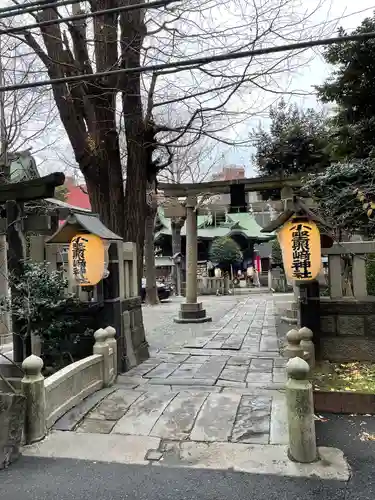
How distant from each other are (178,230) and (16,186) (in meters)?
21.4

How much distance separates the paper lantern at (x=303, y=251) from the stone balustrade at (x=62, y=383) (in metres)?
2.80

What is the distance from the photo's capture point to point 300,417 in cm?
361

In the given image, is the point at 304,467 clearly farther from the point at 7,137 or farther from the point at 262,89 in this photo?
the point at 7,137

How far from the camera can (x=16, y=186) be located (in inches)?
237

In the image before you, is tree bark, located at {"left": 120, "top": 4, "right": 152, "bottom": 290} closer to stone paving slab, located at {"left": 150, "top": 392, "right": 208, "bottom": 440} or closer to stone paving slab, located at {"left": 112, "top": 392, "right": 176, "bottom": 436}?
stone paving slab, located at {"left": 112, "top": 392, "right": 176, "bottom": 436}

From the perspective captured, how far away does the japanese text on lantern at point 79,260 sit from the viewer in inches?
228

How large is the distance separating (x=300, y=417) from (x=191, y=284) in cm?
937

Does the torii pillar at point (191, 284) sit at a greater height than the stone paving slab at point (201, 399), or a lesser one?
greater

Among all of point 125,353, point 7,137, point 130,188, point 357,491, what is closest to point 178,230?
point 7,137

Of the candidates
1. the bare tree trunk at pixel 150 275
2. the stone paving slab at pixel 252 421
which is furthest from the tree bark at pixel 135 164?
the bare tree trunk at pixel 150 275

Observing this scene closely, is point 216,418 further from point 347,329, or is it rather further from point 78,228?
point 78,228

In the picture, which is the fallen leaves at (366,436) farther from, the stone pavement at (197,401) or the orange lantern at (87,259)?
the orange lantern at (87,259)

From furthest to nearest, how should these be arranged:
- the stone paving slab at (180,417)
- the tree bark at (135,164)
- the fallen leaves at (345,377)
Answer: the tree bark at (135,164) → the fallen leaves at (345,377) → the stone paving slab at (180,417)

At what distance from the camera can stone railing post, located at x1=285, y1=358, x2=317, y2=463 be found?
3.56m
